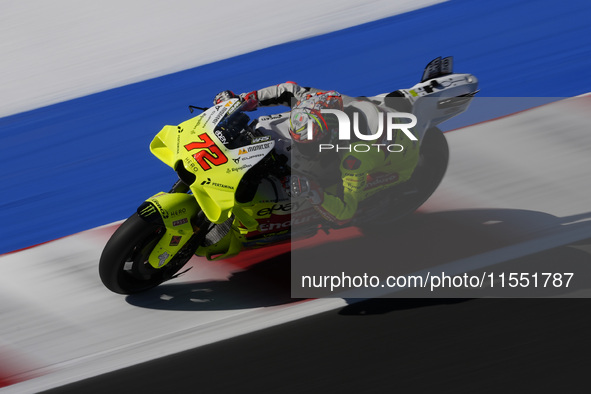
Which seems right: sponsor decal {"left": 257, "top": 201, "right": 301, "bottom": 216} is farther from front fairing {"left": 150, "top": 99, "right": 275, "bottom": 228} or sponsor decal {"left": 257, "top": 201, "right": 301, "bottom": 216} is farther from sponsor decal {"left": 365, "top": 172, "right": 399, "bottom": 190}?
sponsor decal {"left": 365, "top": 172, "right": 399, "bottom": 190}

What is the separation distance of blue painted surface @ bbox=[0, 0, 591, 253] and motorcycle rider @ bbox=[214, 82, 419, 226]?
7.93 ft

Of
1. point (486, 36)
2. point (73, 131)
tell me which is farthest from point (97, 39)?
point (486, 36)

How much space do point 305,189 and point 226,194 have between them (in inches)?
19.7

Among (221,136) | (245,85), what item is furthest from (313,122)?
(245,85)

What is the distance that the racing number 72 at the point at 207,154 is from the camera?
4.88 meters

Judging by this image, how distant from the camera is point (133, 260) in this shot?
5.27 meters

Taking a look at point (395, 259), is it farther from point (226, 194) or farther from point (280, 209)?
point (226, 194)

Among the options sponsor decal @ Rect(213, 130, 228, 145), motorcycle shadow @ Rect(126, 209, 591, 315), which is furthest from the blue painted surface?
sponsor decal @ Rect(213, 130, 228, 145)

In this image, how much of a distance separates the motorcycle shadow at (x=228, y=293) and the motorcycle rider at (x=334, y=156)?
637 millimetres

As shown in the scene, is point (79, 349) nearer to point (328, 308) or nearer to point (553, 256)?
point (328, 308)

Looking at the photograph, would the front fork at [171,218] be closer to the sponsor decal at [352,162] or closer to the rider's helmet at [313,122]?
the rider's helmet at [313,122]

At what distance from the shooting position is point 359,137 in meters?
5.27

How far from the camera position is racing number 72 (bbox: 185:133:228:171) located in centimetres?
488

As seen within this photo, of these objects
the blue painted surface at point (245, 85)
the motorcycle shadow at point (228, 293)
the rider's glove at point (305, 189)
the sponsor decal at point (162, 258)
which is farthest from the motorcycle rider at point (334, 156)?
the blue painted surface at point (245, 85)
